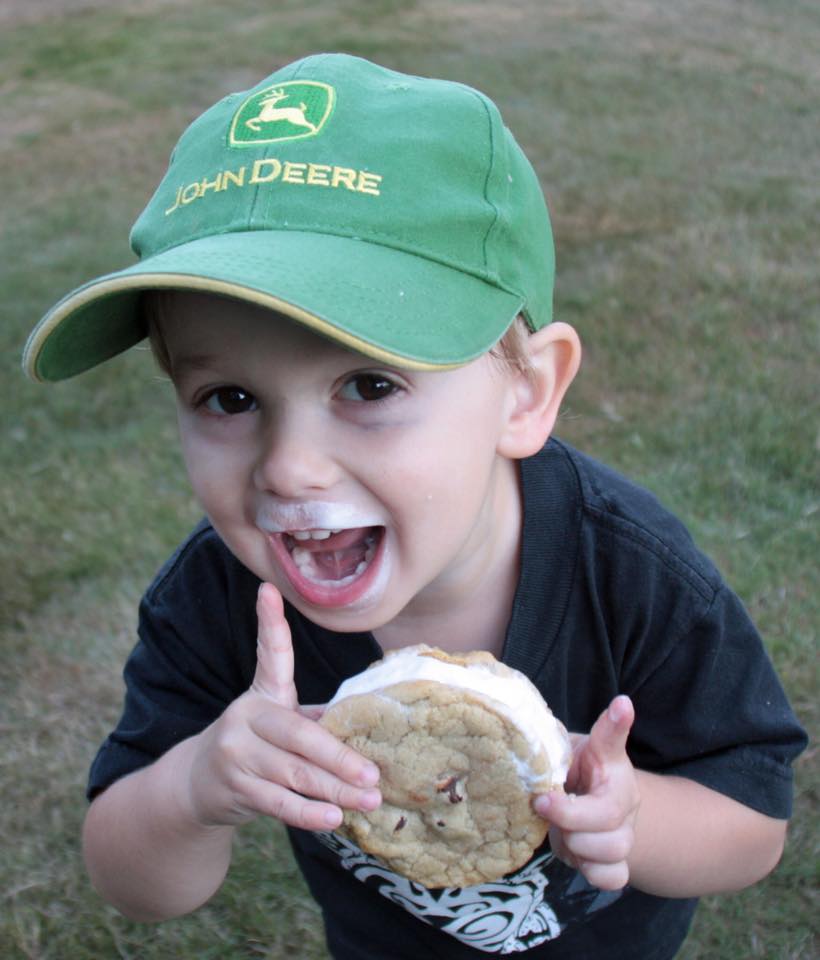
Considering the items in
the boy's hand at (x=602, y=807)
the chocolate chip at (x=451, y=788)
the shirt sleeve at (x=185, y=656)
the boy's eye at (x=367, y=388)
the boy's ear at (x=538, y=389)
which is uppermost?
the boy's eye at (x=367, y=388)

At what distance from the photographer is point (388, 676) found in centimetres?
144

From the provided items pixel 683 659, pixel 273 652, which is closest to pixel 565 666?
pixel 683 659

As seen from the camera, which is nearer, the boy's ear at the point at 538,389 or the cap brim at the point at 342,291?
the cap brim at the point at 342,291

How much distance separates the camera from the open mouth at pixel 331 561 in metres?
1.37

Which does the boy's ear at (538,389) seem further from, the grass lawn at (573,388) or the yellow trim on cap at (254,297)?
the grass lawn at (573,388)

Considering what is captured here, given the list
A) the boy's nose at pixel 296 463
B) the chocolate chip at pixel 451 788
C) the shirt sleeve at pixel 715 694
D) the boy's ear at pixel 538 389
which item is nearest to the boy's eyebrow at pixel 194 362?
the boy's nose at pixel 296 463

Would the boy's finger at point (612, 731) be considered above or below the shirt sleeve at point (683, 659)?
above

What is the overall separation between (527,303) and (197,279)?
1.53 feet

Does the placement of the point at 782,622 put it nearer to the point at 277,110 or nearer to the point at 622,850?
the point at 622,850

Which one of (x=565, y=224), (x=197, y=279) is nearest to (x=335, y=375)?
(x=197, y=279)

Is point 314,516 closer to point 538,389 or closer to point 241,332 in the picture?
point 241,332

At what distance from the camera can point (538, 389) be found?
5.19ft

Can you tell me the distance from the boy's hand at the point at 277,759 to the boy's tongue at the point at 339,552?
7 centimetres

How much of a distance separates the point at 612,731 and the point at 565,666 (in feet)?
1.21
